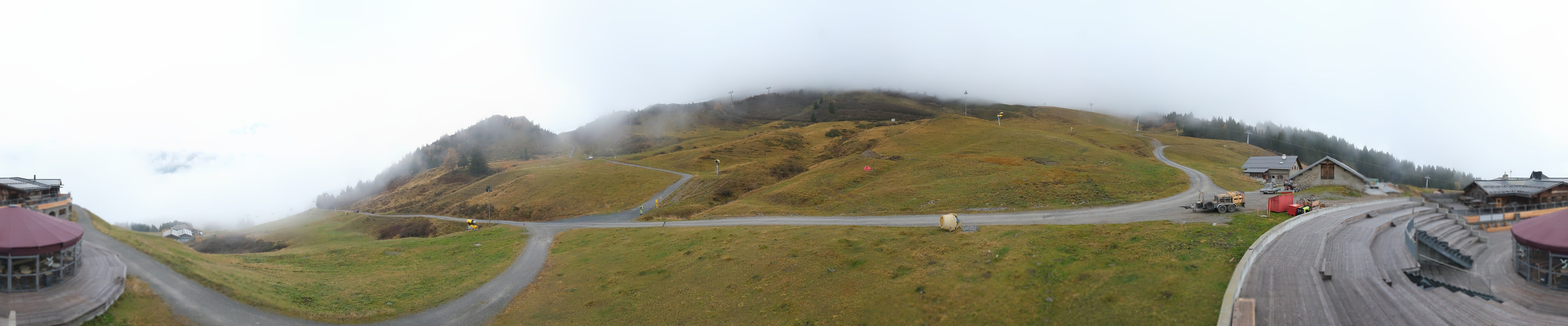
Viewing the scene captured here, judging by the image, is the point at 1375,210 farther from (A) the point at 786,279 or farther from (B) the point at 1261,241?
(A) the point at 786,279

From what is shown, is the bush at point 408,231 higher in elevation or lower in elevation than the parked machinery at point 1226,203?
lower

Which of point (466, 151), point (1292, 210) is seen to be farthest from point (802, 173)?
point (466, 151)

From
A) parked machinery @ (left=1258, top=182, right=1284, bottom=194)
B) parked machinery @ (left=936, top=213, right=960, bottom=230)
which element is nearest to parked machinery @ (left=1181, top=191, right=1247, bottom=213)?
parked machinery @ (left=1258, top=182, right=1284, bottom=194)

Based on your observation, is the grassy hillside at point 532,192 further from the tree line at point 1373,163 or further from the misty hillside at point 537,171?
the tree line at point 1373,163

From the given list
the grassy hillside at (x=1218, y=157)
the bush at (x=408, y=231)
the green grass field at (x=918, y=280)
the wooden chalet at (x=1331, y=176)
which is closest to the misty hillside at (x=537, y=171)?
the bush at (x=408, y=231)

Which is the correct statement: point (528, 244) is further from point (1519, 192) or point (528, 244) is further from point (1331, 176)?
point (1519, 192)

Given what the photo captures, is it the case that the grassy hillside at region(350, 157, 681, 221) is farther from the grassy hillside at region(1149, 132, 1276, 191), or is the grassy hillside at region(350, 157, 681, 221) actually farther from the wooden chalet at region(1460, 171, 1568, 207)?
the wooden chalet at region(1460, 171, 1568, 207)

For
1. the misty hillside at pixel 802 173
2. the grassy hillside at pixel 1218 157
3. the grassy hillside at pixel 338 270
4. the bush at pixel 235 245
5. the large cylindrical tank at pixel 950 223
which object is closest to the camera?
the grassy hillside at pixel 338 270
